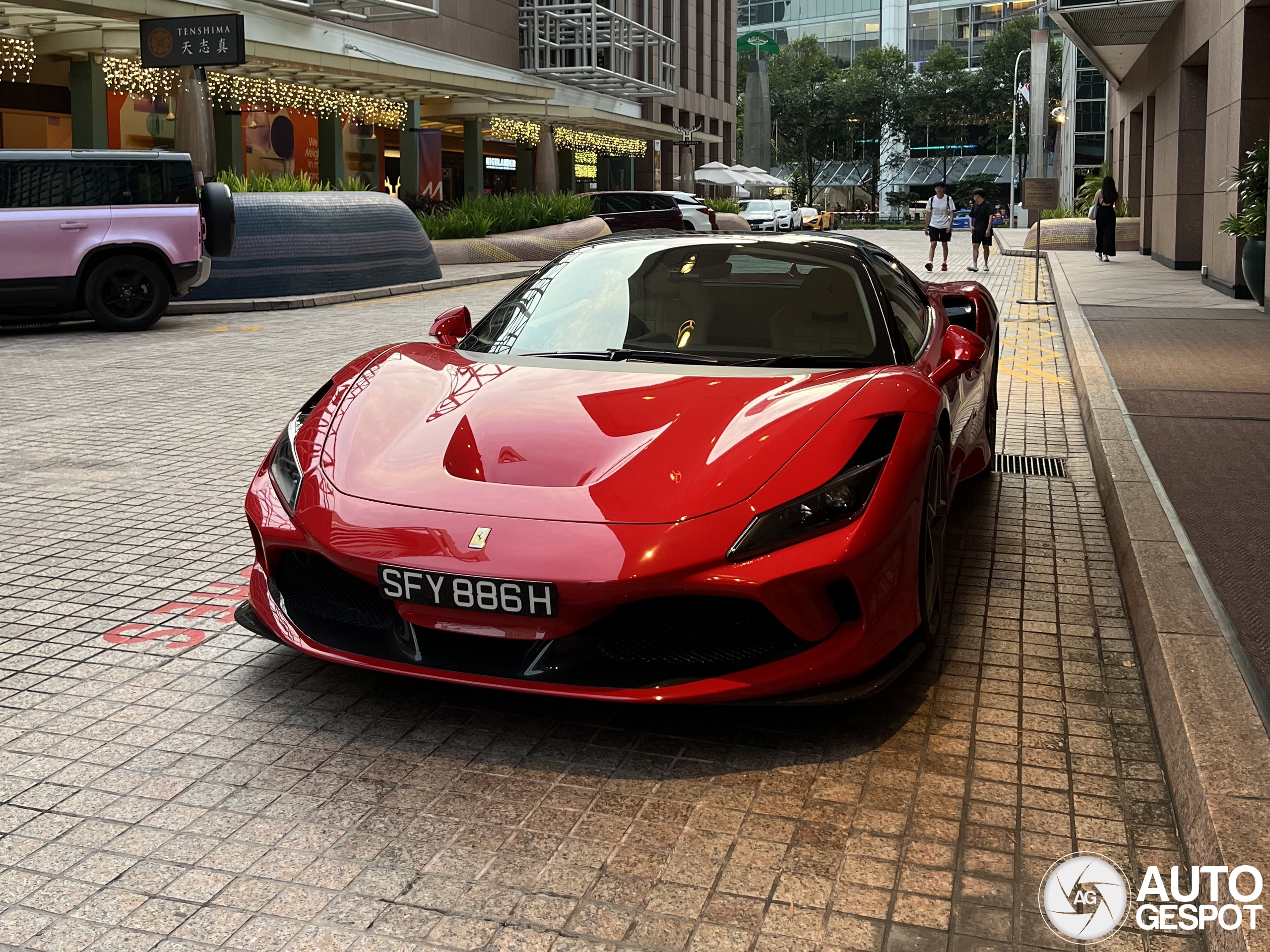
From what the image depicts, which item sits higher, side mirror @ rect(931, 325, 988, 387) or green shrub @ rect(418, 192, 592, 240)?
green shrub @ rect(418, 192, 592, 240)

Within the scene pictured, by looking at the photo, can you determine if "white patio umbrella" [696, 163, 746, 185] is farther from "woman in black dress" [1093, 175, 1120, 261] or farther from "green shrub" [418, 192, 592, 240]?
"woman in black dress" [1093, 175, 1120, 261]

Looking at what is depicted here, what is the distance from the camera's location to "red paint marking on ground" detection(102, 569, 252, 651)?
450 centimetres

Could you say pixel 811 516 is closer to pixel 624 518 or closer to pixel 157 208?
pixel 624 518

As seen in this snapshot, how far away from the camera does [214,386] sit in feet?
35.7

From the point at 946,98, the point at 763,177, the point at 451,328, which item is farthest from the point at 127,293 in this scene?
the point at 946,98

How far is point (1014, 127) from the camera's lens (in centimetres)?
8050

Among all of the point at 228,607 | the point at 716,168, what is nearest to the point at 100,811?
the point at 228,607

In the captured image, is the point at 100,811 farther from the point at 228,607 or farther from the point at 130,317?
the point at 130,317

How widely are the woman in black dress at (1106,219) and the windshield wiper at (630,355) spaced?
76.7 ft

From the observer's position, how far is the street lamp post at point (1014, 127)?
2903 inches

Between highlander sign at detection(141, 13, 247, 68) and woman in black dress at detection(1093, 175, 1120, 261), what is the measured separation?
16.3 m

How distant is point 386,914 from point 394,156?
38.2 m

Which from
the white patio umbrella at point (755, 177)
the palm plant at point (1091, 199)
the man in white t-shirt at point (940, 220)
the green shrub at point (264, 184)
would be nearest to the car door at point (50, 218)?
the green shrub at point (264, 184)

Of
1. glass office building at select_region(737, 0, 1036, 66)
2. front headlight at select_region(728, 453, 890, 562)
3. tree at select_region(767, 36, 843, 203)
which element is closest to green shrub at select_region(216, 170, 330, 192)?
front headlight at select_region(728, 453, 890, 562)
